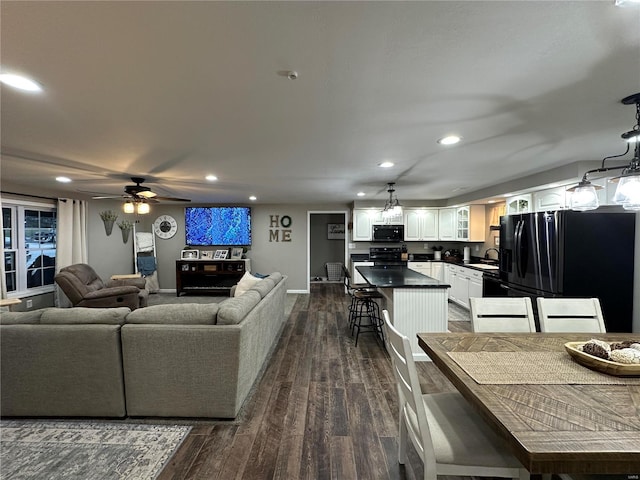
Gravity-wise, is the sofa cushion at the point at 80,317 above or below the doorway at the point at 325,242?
below

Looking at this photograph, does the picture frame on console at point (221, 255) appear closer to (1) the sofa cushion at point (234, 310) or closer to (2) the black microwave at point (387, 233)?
(2) the black microwave at point (387, 233)

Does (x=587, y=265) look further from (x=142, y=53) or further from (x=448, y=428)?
(x=142, y=53)

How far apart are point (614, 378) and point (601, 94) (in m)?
1.54

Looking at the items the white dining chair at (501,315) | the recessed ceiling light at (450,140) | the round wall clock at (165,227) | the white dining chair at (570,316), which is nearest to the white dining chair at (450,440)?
the white dining chair at (501,315)

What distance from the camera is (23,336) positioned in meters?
2.20

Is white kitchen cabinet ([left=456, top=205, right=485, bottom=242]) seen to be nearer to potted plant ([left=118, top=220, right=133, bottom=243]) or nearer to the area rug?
the area rug

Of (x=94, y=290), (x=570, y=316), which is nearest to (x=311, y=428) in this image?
(x=570, y=316)

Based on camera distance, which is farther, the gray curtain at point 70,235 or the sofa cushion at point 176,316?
the gray curtain at point 70,235

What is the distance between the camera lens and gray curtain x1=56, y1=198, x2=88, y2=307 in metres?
5.28

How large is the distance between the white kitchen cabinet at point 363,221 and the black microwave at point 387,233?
0.14m

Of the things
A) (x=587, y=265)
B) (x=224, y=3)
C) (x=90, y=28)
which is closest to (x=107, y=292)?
(x=90, y=28)

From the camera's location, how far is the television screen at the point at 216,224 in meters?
7.27

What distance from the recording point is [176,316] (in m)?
2.32

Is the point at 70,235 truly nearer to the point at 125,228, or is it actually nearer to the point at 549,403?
the point at 125,228
